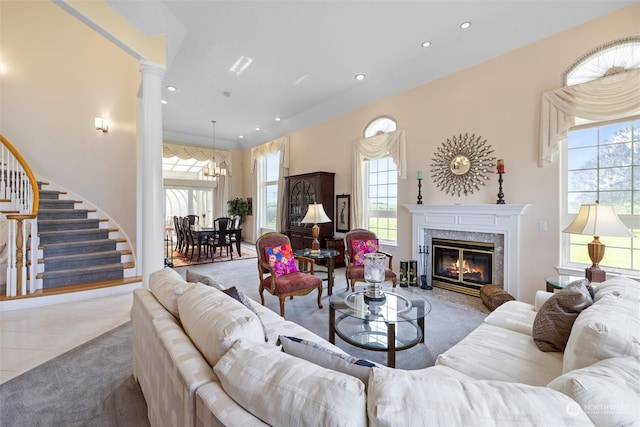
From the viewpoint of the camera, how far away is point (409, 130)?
184 inches

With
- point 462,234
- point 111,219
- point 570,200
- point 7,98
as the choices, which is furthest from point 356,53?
point 7,98

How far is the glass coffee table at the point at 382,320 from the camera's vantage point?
2.04m

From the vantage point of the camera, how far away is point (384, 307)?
231 cm

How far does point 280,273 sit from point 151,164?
6.53 ft

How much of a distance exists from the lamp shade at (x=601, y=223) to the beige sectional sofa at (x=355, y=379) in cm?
102

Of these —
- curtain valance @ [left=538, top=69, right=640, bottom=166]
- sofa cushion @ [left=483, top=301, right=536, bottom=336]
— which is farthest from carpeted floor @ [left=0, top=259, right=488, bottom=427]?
curtain valance @ [left=538, top=69, right=640, bottom=166]

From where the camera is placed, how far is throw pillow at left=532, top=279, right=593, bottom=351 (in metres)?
1.54

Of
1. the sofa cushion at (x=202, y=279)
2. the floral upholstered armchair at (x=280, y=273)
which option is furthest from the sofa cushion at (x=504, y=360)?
the floral upholstered armchair at (x=280, y=273)

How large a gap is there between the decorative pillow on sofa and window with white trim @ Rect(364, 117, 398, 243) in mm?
4200

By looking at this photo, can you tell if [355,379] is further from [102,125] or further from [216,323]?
[102,125]

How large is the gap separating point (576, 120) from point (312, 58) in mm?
3539

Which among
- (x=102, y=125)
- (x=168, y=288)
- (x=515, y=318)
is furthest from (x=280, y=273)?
(x=102, y=125)

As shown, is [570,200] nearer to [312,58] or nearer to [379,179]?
[379,179]

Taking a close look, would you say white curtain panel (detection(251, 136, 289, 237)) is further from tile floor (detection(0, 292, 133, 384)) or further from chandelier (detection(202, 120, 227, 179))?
tile floor (detection(0, 292, 133, 384))
